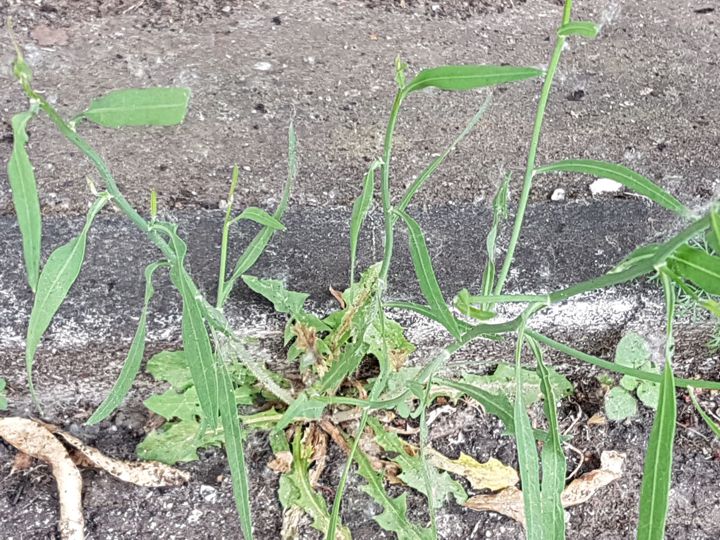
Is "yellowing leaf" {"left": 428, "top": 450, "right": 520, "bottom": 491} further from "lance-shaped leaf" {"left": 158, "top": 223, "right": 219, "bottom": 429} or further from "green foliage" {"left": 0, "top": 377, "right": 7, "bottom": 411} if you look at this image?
"green foliage" {"left": 0, "top": 377, "right": 7, "bottom": 411}

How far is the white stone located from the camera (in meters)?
1.52

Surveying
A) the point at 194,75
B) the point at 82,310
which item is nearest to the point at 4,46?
the point at 194,75

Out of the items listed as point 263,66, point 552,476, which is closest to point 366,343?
point 552,476

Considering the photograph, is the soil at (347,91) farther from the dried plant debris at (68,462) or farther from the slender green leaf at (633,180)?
the slender green leaf at (633,180)

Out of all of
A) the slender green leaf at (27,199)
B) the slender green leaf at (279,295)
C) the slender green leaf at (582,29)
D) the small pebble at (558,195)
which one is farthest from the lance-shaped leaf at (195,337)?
the small pebble at (558,195)

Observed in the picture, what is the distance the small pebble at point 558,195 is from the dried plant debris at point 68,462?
37.7 inches

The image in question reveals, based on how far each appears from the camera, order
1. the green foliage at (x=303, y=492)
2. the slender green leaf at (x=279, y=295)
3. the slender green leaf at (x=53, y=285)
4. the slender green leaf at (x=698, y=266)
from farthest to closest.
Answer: the green foliage at (x=303, y=492) < the slender green leaf at (x=279, y=295) < the slender green leaf at (x=53, y=285) < the slender green leaf at (x=698, y=266)

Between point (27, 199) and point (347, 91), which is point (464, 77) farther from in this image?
point (347, 91)

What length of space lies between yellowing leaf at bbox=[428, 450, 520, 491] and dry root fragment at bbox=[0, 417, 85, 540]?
2.31 ft

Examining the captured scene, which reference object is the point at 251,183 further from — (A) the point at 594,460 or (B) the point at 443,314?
(A) the point at 594,460

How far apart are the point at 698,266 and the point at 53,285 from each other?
0.69 m

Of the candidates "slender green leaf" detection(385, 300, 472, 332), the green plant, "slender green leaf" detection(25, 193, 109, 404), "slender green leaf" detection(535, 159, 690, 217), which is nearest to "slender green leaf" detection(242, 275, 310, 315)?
the green plant

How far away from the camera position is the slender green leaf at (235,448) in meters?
0.92

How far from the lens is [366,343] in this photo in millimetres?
1241
